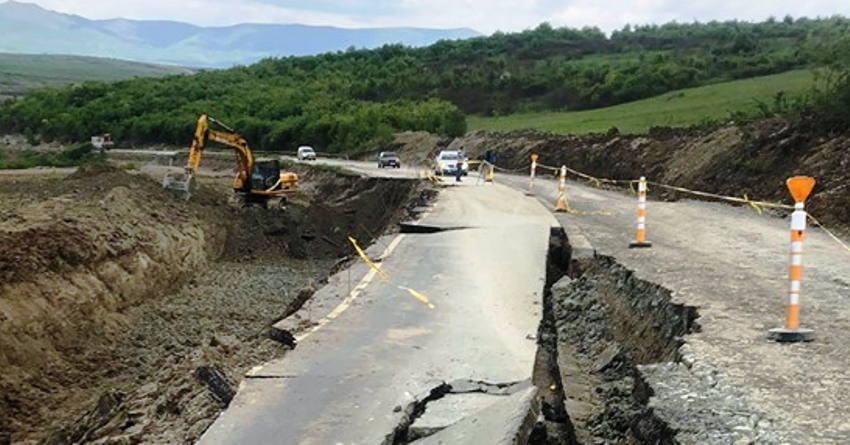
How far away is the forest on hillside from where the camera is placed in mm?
74062

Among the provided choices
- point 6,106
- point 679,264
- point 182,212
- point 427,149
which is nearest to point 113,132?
point 6,106

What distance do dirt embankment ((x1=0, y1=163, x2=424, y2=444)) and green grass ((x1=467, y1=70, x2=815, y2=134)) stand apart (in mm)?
17632

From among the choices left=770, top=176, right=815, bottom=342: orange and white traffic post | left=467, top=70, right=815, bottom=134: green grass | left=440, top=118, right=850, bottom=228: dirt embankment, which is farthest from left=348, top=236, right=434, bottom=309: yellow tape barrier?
left=467, top=70, right=815, bottom=134: green grass

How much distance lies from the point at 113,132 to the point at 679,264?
95.1 meters

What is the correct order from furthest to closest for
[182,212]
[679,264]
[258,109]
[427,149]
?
[258,109]
[427,149]
[182,212]
[679,264]

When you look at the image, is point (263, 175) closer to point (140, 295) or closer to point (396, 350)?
point (140, 295)

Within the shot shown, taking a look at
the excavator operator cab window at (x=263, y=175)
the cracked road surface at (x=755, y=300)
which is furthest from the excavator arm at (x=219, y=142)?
the cracked road surface at (x=755, y=300)

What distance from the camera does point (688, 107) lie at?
1973 inches

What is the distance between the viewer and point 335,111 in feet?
287

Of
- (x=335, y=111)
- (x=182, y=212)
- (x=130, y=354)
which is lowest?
(x=130, y=354)

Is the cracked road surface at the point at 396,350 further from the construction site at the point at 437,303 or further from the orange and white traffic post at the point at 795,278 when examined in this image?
the orange and white traffic post at the point at 795,278

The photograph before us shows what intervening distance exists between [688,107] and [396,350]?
45.2m

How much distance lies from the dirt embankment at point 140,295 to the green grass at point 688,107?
17632 mm

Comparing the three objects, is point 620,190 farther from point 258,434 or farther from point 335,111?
point 335,111
